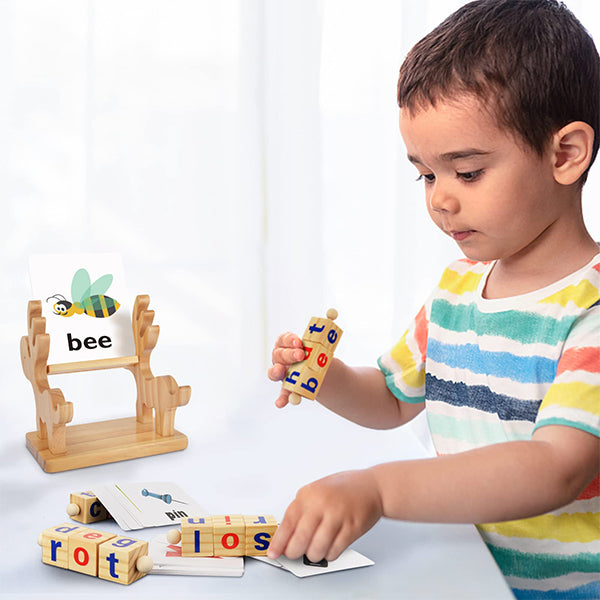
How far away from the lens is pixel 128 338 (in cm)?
95

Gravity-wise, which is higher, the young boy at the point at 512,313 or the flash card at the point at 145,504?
the young boy at the point at 512,313

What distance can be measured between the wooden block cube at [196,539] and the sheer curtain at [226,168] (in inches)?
34.4

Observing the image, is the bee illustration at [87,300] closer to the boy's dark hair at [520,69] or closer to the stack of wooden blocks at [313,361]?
the stack of wooden blocks at [313,361]

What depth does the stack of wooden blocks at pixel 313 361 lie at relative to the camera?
71 centimetres

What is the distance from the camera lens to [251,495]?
0.74 m

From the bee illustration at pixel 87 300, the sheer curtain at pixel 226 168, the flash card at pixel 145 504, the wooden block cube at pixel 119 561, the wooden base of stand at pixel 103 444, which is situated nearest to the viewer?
the wooden block cube at pixel 119 561

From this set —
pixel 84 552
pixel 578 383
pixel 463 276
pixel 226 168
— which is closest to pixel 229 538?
pixel 84 552

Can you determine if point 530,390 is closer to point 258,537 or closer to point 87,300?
point 258,537

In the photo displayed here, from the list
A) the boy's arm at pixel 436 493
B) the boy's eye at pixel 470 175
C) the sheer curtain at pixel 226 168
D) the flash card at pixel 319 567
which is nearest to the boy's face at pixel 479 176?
the boy's eye at pixel 470 175

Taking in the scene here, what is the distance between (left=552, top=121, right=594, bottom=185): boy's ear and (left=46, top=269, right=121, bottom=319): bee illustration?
0.57 metres

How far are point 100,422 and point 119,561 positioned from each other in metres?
0.42

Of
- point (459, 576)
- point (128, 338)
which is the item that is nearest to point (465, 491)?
point (459, 576)

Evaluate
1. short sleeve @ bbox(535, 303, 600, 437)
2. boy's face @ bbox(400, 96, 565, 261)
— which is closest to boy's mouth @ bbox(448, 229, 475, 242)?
boy's face @ bbox(400, 96, 565, 261)

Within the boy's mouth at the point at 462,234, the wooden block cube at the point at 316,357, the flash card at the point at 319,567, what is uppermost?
the boy's mouth at the point at 462,234
